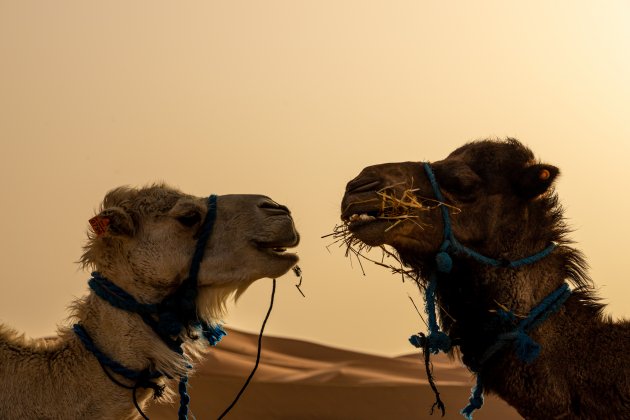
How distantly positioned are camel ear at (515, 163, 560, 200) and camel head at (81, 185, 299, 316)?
1.25m

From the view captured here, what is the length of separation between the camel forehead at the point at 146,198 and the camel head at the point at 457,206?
3.16 feet

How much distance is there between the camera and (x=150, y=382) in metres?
4.86

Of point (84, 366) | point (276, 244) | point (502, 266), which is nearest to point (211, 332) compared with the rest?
point (276, 244)

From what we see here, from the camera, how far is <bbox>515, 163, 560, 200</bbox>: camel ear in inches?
202

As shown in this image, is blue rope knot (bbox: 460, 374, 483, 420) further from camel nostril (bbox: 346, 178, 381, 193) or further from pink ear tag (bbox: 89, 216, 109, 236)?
pink ear tag (bbox: 89, 216, 109, 236)

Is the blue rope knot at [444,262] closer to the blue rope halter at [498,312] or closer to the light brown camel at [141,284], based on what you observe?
the blue rope halter at [498,312]

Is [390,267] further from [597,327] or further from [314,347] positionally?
[314,347]

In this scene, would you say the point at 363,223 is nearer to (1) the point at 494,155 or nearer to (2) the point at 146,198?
(1) the point at 494,155

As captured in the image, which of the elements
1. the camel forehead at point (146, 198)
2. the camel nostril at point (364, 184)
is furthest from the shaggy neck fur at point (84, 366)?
the camel nostril at point (364, 184)

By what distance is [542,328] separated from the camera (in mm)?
4926

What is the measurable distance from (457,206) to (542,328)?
0.78 metres

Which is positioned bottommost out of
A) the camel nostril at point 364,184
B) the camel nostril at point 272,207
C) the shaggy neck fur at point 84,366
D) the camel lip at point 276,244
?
the shaggy neck fur at point 84,366

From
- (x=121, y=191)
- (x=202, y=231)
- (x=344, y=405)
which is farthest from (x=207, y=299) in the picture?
(x=344, y=405)

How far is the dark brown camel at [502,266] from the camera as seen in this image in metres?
4.79
